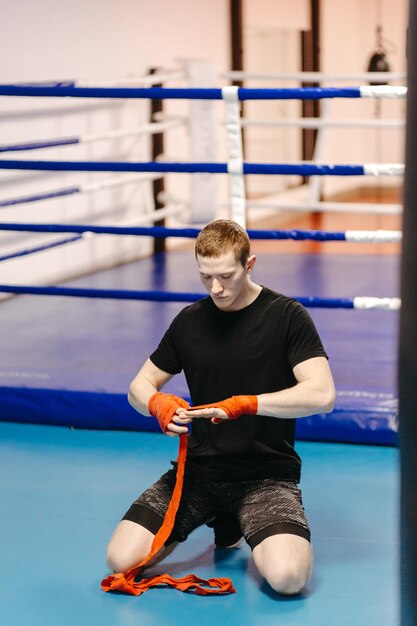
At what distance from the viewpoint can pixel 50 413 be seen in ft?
12.8

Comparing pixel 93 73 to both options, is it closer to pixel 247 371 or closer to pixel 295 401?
pixel 247 371

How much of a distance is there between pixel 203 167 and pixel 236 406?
5.71ft

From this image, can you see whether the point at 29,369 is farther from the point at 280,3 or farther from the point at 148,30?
the point at 280,3

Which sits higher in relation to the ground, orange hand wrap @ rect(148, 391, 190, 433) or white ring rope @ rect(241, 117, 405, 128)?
white ring rope @ rect(241, 117, 405, 128)

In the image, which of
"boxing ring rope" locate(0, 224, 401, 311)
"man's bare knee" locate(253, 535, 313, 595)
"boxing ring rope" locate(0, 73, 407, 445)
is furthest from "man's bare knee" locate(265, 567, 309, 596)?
"boxing ring rope" locate(0, 224, 401, 311)

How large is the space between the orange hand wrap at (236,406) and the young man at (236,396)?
2 centimetres

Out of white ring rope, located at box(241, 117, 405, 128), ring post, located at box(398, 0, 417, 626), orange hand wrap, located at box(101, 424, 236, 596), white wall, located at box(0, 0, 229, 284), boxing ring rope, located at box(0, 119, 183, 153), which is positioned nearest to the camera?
ring post, located at box(398, 0, 417, 626)

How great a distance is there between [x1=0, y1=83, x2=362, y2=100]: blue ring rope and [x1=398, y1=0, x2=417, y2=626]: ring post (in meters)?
2.96

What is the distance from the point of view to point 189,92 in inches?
150

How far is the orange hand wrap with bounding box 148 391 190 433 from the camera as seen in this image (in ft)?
7.99

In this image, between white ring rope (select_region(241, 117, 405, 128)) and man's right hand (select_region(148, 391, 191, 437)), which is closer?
man's right hand (select_region(148, 391, 191, 437))

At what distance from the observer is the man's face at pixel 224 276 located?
7.97ft

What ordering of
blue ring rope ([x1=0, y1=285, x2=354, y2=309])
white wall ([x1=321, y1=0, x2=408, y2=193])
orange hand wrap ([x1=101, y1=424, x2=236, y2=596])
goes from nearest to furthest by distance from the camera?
1. orange hand wrap ([x1=101, y1=424, x2=236, y2=596])
2. blue ring rope ([x1=0, y1=285, x2=354, y2=309])
3. white wall ([x1=321, y1=0, x2=408, y2=193])

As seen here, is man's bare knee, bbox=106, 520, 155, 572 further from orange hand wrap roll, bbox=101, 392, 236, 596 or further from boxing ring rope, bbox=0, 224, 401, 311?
boxing ring rope, bbox=0, 224, 401, 311
